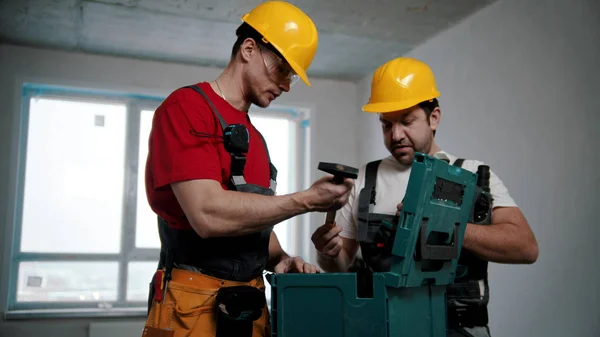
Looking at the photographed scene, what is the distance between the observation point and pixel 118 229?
4.18 meters

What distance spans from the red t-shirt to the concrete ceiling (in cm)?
208

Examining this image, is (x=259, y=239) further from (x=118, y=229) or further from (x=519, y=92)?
(x=118, y=229)

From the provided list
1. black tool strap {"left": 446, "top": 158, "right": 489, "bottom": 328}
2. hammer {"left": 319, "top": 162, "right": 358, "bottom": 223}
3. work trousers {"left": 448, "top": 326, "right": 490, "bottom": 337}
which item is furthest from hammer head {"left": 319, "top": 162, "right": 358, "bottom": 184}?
work trousers {"left": 448, "top": 326, "right": 490, "bottom": 337}

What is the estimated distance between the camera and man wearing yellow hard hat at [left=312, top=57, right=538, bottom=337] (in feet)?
4.98

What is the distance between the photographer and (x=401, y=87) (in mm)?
1786

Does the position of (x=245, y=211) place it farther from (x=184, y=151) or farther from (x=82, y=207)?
(x=82, y=207)

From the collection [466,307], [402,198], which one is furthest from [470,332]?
[402,198]

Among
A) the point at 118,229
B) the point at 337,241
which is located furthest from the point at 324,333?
the point at 118,229

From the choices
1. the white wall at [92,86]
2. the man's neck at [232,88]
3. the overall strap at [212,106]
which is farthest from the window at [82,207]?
the overall strap at [212,106]

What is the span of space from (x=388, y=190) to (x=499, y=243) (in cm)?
42

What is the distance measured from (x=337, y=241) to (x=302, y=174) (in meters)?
3.20

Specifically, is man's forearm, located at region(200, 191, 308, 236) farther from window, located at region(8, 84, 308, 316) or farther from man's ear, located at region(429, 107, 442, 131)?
window, located at region(8, 84, 308, 316)

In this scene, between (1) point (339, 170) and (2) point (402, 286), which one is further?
(1) point (339, 170)

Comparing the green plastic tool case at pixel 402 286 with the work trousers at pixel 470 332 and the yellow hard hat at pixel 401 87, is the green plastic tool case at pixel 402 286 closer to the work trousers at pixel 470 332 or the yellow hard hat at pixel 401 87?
the work trousers at pixel 470 332
